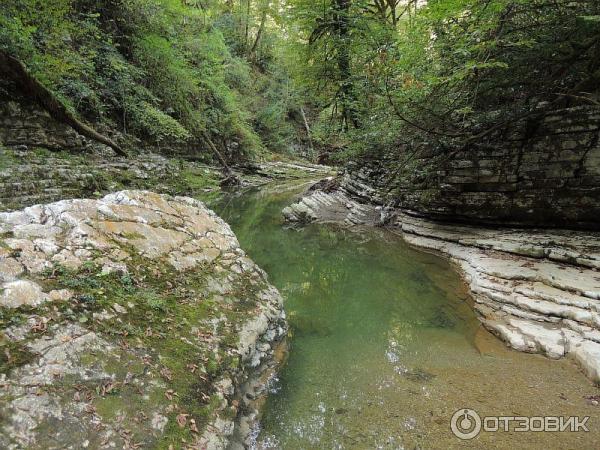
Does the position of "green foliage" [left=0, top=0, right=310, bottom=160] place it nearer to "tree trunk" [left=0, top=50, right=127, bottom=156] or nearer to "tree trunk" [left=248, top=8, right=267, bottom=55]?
"tree trunk" [left=0, top=50, right=127, bottom=156]

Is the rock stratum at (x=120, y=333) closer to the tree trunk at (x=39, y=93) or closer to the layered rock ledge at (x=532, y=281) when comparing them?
the layered rock ledge at (x=532, y=281)

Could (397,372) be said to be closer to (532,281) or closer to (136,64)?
(532,281)

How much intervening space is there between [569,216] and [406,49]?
5.75 meters

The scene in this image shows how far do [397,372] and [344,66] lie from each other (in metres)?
14.4

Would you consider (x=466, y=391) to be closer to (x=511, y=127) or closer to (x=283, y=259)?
(x=283, y=259)

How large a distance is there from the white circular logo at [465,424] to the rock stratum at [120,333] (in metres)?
2.27

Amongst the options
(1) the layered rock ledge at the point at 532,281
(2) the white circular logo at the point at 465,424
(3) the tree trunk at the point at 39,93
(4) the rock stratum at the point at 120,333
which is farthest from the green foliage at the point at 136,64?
(1) the layered rock ledge at the point at 532,281

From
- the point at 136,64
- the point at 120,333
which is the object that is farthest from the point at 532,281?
the point at 136,64

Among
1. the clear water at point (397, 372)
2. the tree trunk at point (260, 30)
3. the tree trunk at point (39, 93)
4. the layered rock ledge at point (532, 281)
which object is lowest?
A: the clear water at point (397, 372)

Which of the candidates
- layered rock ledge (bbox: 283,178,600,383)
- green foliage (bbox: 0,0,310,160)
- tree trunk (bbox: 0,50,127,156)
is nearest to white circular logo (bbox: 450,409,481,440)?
layered rock ledge (bbox: 283,178,600,383)

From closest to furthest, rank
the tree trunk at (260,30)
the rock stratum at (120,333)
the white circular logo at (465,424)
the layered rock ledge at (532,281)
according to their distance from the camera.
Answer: the rock stratum at (120,333), the white circular logo at (465,424), the layered rock ledge at (532,281), the tree trunk at (260,30)

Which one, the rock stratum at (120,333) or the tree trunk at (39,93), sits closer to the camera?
the rock stratum at (120,333)

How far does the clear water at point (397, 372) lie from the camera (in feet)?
12.4

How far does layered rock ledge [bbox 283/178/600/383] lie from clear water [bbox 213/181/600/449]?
0.27 meters
